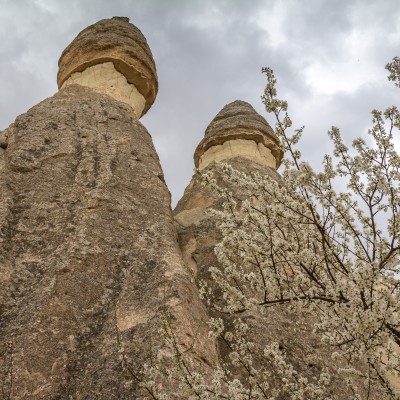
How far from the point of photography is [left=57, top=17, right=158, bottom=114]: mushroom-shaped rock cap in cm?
1398

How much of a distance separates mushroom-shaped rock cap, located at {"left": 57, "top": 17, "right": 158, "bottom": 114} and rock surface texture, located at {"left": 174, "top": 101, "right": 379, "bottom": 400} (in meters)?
3.49

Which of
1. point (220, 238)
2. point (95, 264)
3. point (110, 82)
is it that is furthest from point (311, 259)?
point (110, 82)

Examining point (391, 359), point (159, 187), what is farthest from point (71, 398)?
point (159, 187)

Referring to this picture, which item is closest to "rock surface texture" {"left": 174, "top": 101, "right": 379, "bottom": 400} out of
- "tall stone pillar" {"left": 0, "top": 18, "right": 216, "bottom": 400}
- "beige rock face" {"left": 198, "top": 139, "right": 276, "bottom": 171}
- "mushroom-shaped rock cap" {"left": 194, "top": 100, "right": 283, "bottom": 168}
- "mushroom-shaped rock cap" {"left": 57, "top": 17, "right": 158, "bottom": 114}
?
"mushroom-shaped rock cap" {"left": 194, "top": 100, "right": 283, "bottom": 168}

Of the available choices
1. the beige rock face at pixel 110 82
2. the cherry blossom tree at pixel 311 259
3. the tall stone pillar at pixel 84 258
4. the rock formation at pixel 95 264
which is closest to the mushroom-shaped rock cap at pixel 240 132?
the beige rock face at pixel 110 82

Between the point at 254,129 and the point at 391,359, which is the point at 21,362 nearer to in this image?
the point at 391,359

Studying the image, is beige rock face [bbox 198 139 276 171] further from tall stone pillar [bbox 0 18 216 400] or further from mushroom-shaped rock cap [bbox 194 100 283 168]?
tall stone pillar [bbox 0 18 216 400]

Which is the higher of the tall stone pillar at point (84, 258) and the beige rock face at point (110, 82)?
the beige rock face at point (110, 82)

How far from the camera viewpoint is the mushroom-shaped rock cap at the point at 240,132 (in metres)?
16.1

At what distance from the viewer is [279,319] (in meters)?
7.39

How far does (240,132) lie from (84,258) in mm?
10813

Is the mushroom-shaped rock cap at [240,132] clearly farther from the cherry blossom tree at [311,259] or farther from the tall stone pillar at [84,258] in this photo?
the cherry blossom tree at [311,259]

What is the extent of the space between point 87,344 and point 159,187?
4.25m

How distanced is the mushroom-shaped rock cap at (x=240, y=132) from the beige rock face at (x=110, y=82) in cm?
342
